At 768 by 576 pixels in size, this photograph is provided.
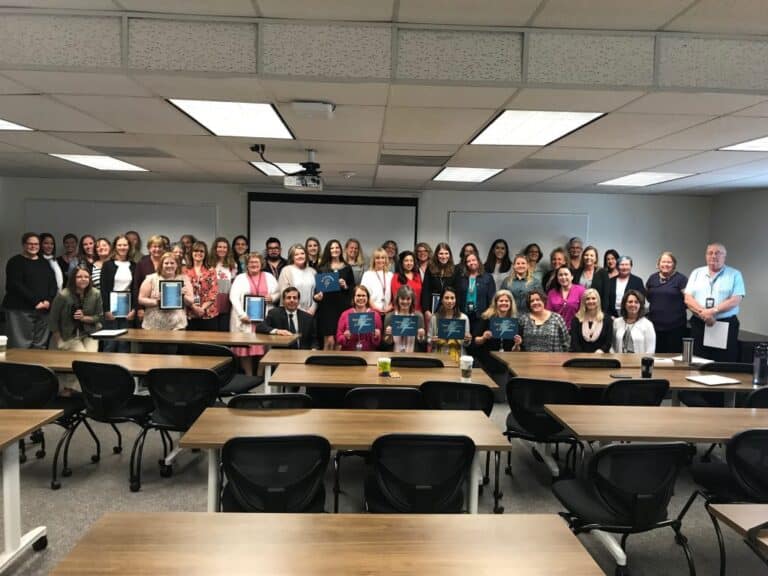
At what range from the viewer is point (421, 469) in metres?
2.19

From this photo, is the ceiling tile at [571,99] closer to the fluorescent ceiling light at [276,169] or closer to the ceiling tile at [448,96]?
the ceiling tile at [448,96]

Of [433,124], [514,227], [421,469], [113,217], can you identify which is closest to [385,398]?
[421,469]

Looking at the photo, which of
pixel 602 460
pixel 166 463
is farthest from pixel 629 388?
pixel 166 463

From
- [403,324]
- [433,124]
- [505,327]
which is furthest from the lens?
[505,327]

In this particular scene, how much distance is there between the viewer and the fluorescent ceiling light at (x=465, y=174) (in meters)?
6.09

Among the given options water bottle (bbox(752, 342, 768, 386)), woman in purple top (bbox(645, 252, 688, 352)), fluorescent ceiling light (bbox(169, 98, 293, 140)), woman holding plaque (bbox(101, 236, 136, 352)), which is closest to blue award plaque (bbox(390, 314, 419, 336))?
fluorescent ceiling light (bbox(169, 98, 293, 140))

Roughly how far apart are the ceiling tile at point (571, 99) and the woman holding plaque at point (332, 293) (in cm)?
318

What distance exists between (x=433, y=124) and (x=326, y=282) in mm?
2482

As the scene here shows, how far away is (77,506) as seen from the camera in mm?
3105

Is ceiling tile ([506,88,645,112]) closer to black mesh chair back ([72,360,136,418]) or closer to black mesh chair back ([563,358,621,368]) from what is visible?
black mesh chair back ([563,358,621,368])

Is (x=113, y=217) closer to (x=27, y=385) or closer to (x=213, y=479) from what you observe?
(x=27, y=385)

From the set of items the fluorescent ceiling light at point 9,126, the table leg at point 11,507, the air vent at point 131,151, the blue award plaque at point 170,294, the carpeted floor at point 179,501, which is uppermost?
the air vent at point 131,151

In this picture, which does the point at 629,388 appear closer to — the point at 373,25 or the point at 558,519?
the point at 558,519

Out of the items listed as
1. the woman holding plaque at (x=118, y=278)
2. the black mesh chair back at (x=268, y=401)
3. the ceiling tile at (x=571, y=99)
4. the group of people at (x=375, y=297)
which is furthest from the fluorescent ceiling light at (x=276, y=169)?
the black mesh chair back at (x=268, y=401)
